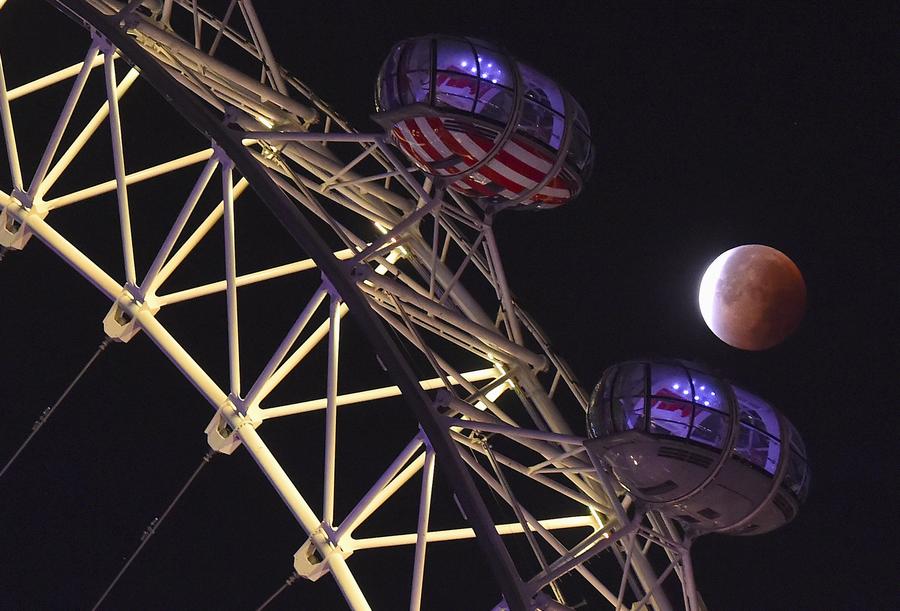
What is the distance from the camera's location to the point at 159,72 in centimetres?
1529

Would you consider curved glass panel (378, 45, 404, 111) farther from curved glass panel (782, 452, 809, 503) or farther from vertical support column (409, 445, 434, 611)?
curved glass panel (782, 452, 809, 503)

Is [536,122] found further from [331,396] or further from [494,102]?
[331,396]

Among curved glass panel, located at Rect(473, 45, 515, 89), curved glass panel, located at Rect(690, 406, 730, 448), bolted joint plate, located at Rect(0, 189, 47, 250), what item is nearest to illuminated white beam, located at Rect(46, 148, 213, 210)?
bolted joint plate, located at Rect(0, 189, 47, 250)

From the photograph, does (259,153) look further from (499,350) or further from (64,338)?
(64,338)

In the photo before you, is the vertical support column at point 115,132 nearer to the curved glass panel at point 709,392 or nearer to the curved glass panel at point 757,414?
the curved glass panel at point 709,392

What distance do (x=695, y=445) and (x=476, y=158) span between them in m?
3.88

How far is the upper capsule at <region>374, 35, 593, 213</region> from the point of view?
43.9 feet

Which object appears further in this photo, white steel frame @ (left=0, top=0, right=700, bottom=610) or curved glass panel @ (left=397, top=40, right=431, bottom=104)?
white steel frame @ (left=0, top=0, right=700, bottom=610)

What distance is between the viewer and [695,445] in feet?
43.6

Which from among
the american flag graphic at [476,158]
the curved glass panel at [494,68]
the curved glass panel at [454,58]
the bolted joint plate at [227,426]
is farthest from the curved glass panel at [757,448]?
the bolted joint plate at [227,426]

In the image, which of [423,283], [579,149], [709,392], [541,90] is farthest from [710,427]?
[423,283]

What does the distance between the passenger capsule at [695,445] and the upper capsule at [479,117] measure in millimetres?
2438

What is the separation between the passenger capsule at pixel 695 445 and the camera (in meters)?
13.3

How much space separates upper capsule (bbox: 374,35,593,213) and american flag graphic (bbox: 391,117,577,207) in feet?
0.04
